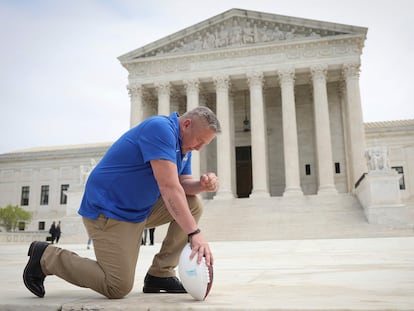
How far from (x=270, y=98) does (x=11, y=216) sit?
31.5m

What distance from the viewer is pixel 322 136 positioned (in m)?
34.1

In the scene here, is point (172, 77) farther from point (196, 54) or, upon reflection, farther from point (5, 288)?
point (5, 288)

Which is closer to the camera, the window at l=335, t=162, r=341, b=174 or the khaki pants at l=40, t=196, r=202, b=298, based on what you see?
the khaki pants at l=40, t=196, r=202, b=298

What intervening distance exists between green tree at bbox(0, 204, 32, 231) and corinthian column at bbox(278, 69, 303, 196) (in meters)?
31.6

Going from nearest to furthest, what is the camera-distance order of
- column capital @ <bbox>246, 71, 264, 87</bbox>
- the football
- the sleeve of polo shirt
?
1. the football
2. the sleeve of polo shirt
3. column capital @ <bbox>246, 71, 264, 87</bbox>

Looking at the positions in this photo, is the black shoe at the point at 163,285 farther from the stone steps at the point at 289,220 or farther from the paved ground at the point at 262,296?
the stone steps at the point at 289,220

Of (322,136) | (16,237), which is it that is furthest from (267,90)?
(16,237)

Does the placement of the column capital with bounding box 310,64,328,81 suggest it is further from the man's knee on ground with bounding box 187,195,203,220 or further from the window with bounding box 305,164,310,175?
the man's knee on ground with bounding box 187,195,203,220

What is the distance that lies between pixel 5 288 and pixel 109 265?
1728mm

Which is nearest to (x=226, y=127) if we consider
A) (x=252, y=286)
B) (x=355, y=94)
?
(x=355, y=94)

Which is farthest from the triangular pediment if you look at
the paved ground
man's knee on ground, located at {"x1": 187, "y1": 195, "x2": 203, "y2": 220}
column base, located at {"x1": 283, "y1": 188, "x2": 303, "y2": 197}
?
man's knee on ground, located at {"x1": 187, "y1": 195, "x2": 203, "y2": 220}

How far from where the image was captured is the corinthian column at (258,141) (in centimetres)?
3441

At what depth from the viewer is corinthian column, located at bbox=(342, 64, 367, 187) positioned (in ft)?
110

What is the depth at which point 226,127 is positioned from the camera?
120 ft
